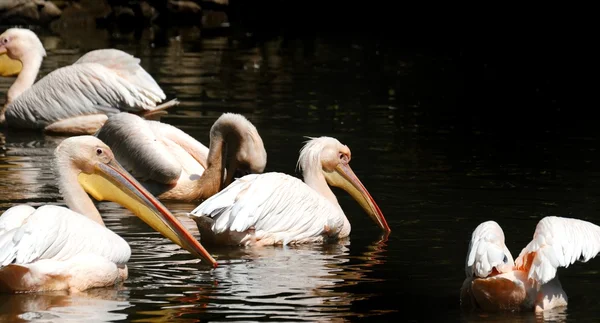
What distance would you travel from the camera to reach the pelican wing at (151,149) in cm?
886

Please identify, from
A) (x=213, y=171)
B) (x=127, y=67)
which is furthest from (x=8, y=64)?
(x=213, y=171)

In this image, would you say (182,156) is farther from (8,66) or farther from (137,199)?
(8,66)

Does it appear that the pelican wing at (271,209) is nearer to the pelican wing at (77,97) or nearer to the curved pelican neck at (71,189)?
the curved pelican neck at (71,189)

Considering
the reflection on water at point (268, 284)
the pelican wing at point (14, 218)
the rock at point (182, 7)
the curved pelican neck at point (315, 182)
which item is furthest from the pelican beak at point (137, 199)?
the rock at point (182, 7)

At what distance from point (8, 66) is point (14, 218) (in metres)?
7.02

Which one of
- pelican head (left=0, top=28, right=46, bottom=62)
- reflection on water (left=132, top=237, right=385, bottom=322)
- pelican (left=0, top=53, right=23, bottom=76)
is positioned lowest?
reflection on water (left=132, top=237, right=385, bottom=322)

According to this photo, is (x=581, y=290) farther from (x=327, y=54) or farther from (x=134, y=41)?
(x=134, y=41)

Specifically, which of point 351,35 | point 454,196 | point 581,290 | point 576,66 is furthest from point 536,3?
point 581,290

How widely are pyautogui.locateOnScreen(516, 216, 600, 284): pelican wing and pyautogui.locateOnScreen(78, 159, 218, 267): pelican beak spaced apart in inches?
63.9

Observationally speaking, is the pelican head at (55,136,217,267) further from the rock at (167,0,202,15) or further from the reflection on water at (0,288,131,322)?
the rock at (167,0,202,15)

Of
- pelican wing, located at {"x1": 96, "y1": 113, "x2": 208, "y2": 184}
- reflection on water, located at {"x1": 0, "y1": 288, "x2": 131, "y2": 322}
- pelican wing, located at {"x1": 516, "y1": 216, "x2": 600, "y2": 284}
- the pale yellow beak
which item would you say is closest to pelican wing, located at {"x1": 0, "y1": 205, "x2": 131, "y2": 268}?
reflection on water, located at {"x1": 0, "y1": 288, "x2": 131, "y2": 322}

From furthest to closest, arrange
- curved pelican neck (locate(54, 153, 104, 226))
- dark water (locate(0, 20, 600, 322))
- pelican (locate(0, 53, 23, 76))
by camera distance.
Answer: pelican (locate(0, 53, 23, 76))
curved pelican neck (locate(54, 153, 104, 226))
dark water (locate(0, 20, 600, 322))

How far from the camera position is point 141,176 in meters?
9.05

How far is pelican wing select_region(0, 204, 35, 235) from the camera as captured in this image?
580 cm
